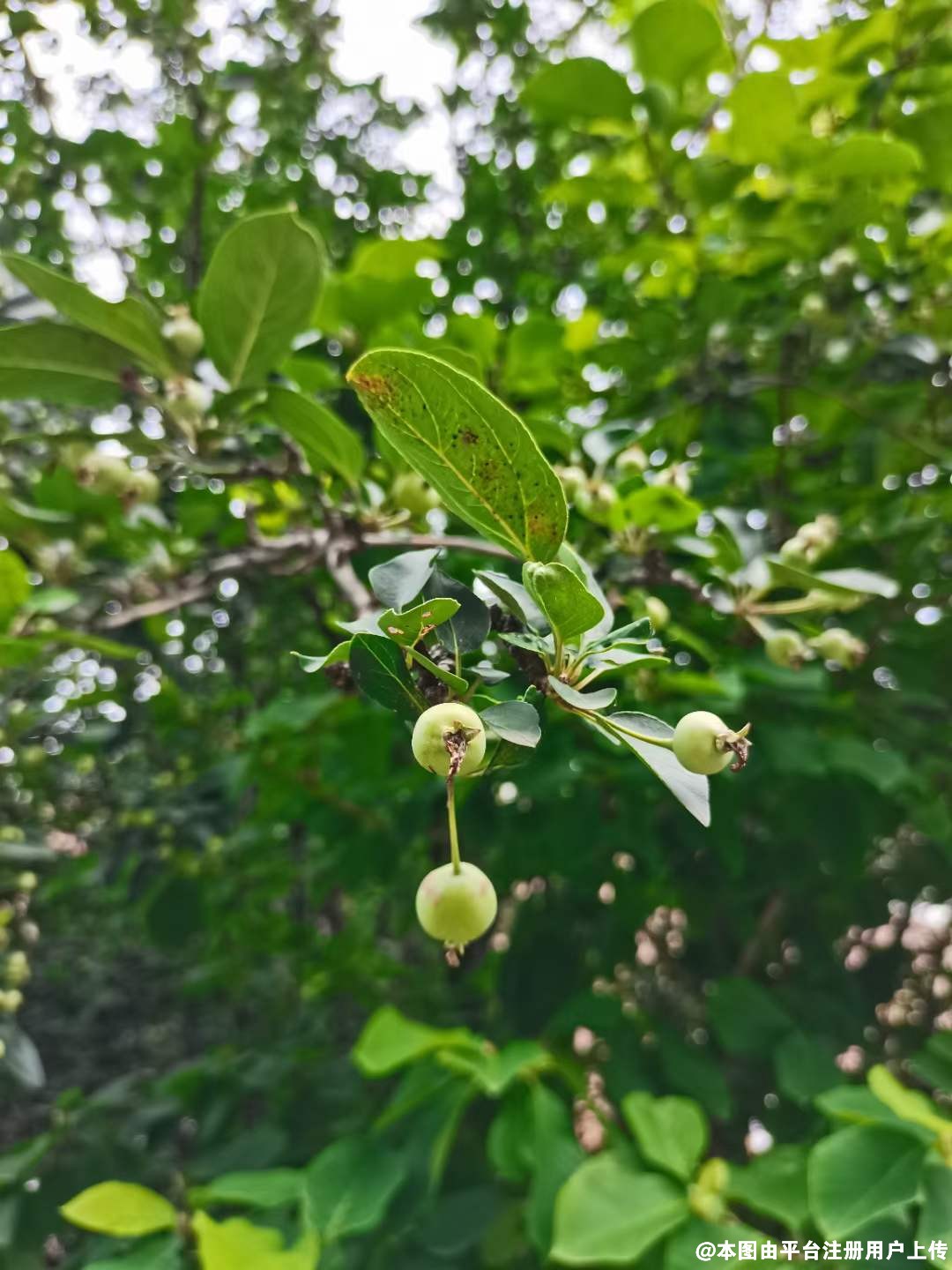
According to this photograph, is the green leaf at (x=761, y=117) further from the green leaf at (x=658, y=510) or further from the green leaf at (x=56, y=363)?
the green leaf at (x=56, y=363)

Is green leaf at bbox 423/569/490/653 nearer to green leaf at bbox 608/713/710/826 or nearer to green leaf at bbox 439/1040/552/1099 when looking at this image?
green leaf at bbox 608/713/710/826

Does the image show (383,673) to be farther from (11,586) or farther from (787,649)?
(11,586)

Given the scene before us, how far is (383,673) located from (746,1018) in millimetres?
1049

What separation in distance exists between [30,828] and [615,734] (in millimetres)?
1113

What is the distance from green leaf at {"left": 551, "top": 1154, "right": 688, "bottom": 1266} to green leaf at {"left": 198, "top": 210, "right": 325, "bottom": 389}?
85 cm

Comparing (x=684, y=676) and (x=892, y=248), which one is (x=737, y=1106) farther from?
A: (x=892, y=248)

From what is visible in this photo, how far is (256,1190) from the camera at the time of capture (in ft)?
3.29

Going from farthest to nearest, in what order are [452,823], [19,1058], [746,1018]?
[746,1018], [19,1058], [452,823]

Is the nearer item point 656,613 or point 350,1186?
point 656,613

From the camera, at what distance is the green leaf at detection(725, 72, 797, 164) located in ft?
3.59

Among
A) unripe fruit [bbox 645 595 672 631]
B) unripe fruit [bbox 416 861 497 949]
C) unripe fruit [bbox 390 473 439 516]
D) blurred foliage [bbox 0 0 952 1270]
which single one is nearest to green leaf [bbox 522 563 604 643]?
blurred foliage [bbox 0 0 952 1270]

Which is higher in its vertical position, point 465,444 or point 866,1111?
point 465,444

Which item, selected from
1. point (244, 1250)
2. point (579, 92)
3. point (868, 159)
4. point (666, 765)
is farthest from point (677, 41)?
point (244, 1250)

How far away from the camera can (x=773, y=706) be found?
1207 millimetres
